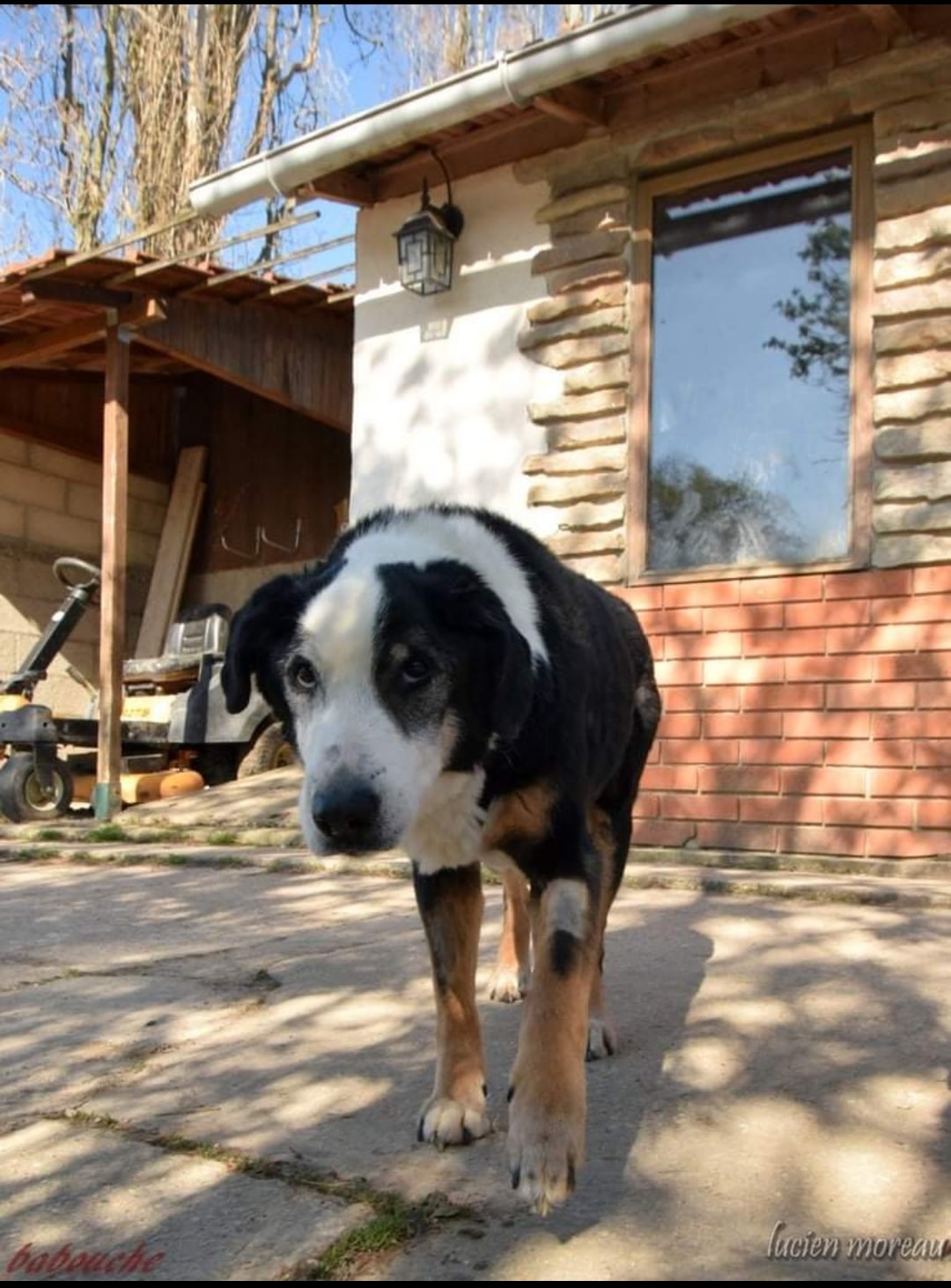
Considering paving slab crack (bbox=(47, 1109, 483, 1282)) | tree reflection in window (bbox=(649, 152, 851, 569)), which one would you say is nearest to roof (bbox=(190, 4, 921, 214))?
tree reflection in window (bbox=(649, 152, 851, 569))

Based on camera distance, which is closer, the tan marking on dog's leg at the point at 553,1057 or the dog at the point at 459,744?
the tan marking on dog's leg at the point at 553,1057

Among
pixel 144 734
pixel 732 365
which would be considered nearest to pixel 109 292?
pixel 144 734

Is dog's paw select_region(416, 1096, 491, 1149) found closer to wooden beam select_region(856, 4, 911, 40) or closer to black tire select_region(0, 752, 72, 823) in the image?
wooden beam select_region(856, 4, 911, 40)

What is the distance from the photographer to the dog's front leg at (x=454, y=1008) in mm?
2342

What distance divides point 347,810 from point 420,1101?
730 mm

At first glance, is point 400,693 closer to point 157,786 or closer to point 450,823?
point 450,823

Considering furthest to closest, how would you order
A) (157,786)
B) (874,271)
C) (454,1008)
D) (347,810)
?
(157,786) < (874,271) < (454,1008) < (347,810)

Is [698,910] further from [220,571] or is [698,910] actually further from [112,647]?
[220,571]

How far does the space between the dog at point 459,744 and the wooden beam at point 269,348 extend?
714 cm

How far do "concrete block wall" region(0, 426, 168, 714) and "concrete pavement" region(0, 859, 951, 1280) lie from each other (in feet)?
29.4

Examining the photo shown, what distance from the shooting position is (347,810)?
2.27m

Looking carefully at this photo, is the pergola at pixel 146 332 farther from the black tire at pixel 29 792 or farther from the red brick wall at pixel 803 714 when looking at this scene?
the red brick wall at pixel 803 714

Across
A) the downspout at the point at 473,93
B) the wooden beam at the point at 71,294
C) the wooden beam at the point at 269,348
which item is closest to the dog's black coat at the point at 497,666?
the downspout at the point at 473,93

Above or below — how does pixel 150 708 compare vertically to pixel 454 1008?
above
